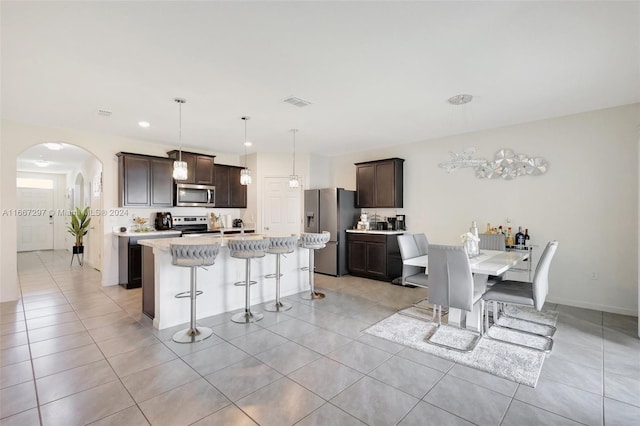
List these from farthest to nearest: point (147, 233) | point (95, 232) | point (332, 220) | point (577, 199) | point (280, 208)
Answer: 1. point (280, 208)
2. point (95, 232)
3. point (332, 220)
4. point (147, 233)
5. point (577, 199)

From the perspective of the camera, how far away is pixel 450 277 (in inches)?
123

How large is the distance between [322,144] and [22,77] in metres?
4.35

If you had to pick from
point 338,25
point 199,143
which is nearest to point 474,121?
point 338,25

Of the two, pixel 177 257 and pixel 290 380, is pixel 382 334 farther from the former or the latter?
pixel 177 257

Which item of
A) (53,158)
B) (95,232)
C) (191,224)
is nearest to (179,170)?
(191,224)

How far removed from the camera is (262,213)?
23.0 feet

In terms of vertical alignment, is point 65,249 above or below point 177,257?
below

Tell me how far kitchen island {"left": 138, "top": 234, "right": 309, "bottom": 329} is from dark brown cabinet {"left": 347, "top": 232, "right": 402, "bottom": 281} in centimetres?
181

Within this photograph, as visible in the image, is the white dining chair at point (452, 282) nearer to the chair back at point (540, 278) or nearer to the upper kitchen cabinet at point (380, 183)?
the chair back at point (540, 278)

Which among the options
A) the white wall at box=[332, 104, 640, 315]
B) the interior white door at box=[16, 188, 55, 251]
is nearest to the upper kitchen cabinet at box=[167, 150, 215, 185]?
the white wall at box=[332, 104, 640, 315]

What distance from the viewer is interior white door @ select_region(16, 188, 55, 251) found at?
31.4ft

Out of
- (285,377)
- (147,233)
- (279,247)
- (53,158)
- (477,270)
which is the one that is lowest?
(285,377)

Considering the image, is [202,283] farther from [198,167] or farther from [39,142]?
[39,142]

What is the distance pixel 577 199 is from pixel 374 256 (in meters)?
3.19
